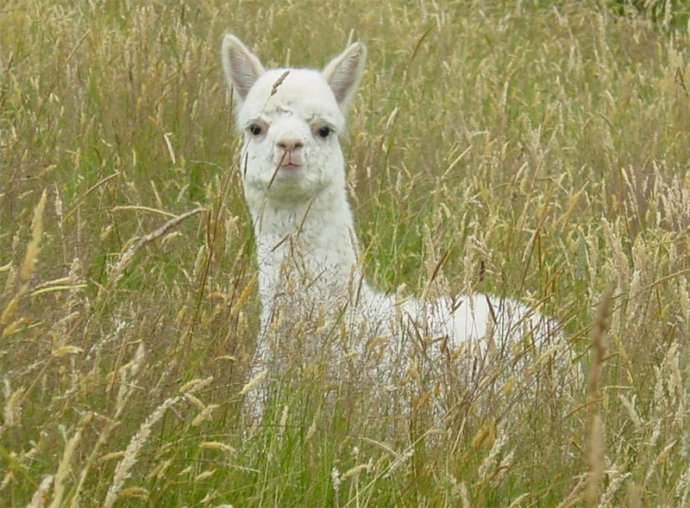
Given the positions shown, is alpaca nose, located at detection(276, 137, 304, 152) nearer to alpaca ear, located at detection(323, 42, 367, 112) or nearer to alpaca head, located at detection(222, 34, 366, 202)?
alpaca head, located at detection(222, 34, 366, 202)

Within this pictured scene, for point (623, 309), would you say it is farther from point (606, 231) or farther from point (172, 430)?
point (172, 430)

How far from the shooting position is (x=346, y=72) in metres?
4.82

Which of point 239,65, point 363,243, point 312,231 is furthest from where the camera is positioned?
point 363,243

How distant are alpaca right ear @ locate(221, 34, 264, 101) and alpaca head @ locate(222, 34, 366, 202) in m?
0.12

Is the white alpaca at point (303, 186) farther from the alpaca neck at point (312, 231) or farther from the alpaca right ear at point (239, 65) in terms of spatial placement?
the alpaca right ear at point (239, 65)

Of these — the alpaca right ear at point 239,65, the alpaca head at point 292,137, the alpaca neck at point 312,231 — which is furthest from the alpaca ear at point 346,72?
the alpaca neck at point 312,231

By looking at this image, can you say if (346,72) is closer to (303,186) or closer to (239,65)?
(239,65)

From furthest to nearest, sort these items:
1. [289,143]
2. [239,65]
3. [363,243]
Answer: [363,243]
[239,65]
[289,143]

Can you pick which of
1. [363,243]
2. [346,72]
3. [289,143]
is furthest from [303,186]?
[363,243]

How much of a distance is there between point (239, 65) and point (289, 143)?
0.73 metres

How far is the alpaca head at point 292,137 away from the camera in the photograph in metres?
4.23

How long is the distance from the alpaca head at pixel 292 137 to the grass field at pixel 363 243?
15cm

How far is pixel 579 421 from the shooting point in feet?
10.8

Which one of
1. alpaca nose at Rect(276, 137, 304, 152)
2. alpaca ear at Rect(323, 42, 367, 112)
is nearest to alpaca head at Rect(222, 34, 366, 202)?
alpaca nose at Rect(276, 137, 304, 152)
